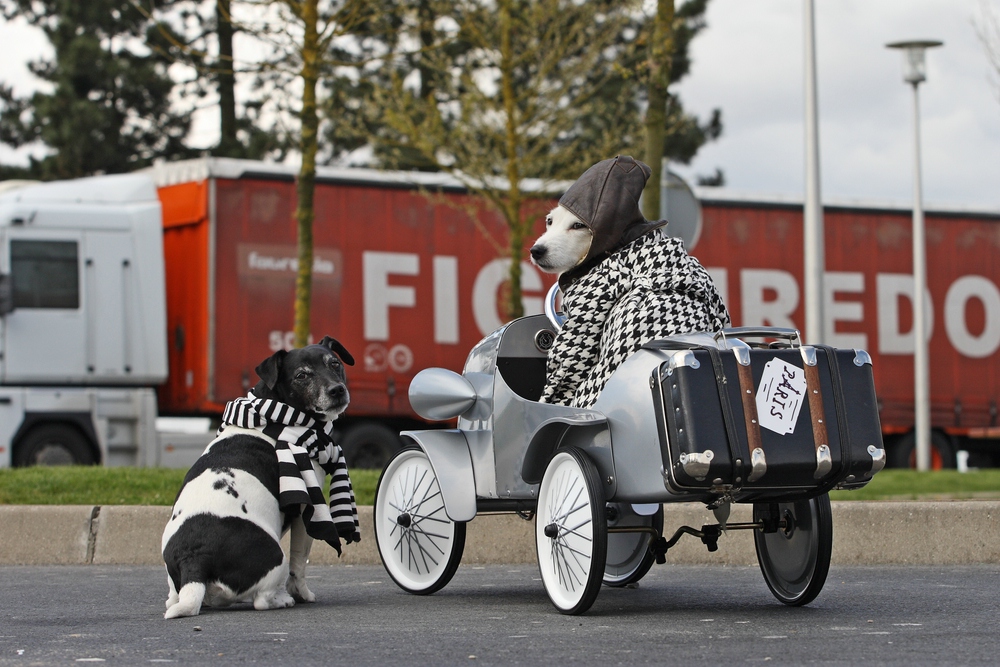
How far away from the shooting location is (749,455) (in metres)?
4.82

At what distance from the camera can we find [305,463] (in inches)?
223

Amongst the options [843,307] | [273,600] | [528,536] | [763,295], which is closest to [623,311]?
[273,600]

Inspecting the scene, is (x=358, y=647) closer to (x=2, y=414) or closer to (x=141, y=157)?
(x=2, y=414)

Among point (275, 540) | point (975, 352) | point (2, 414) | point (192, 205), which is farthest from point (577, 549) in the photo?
point (975, 352)

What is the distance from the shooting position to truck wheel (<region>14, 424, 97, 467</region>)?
14.0 metres

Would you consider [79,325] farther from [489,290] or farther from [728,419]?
[728,419]

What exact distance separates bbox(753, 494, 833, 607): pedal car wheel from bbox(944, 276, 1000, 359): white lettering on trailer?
14.3 metres

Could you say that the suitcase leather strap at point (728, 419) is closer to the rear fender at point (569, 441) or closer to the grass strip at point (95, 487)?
the rear fender at point (569, 441)

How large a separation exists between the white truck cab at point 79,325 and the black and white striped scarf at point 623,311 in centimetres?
979

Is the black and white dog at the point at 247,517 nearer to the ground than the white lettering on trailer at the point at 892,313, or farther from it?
nearer to the ground

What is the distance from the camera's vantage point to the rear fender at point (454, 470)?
5977 mm

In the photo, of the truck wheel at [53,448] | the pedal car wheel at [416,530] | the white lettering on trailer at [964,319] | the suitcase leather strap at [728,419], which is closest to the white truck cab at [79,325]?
the truck wheel at [53,448]

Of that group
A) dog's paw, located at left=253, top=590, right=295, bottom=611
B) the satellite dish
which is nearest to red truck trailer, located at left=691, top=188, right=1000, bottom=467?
the satellite dish

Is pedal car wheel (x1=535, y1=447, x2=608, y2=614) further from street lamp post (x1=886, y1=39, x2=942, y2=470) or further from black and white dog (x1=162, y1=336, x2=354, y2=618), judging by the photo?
street lamp post (x1=886, y1=39, x2=942, y2=470)
